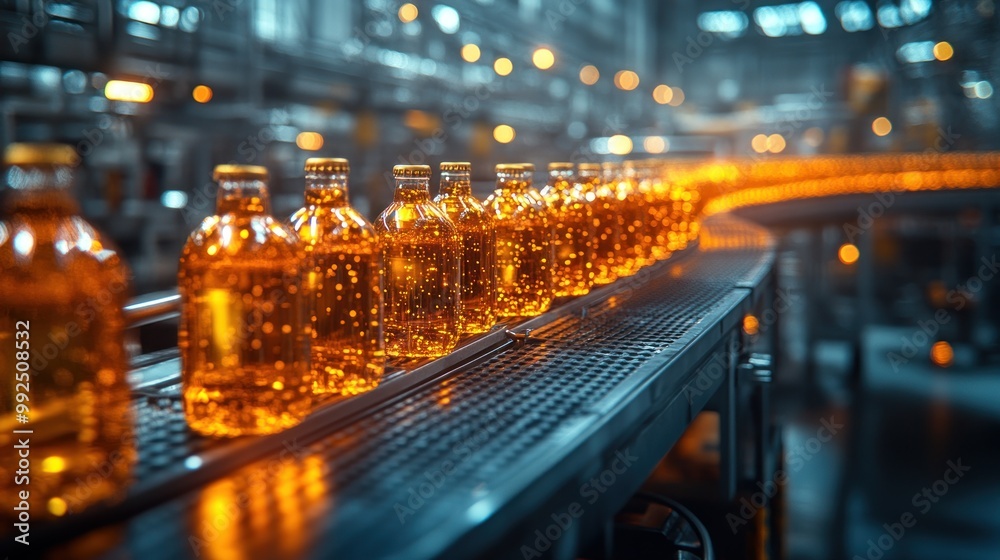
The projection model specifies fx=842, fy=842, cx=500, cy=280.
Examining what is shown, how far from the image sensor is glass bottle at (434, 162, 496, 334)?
53.5 inches

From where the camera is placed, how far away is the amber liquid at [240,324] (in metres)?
0.88

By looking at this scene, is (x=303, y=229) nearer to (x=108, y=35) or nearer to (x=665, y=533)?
(x=665, y=533)

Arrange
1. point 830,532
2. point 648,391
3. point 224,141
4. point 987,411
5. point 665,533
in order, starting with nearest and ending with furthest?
point 648,391 < point 665,533 < point 830,532 < point 224,141 < point 987,411

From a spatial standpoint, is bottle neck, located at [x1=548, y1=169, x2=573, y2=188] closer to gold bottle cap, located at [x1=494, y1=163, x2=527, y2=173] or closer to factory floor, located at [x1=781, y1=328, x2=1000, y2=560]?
gold bottle cap, located at [x1=494, y1=163, x2=527, y2=173]

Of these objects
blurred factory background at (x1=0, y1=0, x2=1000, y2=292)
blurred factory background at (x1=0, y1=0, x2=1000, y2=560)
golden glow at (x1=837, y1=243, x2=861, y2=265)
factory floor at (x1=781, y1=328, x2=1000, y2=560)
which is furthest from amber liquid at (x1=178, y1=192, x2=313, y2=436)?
golden glow at (x1=837, y1=243, x2=861, y2=265)

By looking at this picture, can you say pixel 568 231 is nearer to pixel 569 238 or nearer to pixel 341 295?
pixel 569 238

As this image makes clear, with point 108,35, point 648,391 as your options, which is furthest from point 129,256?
point 648,391

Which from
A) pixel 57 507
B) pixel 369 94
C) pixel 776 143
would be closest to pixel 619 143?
pixel 369 94

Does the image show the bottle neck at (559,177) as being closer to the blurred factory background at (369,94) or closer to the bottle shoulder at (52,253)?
the bottle shoulder at (52,253)

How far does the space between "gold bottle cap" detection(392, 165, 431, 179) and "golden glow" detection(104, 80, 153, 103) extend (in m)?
3.15

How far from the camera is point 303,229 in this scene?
105 centimetres

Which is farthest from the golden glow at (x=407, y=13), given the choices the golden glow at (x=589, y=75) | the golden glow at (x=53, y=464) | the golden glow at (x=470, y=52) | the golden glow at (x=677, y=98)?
the golden glow at (x=677, y=98)

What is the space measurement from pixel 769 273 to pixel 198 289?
209 centimetres

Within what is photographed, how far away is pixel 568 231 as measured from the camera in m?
1.74
